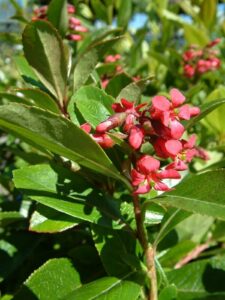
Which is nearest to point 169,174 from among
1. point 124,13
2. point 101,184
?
point 101,184

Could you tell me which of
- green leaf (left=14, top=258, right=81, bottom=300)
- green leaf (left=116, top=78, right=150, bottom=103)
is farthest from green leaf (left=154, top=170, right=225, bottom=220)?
green leaf (left=14, top=258, right=81, bottom=300)

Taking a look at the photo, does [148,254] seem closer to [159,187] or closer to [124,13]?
[159,187]

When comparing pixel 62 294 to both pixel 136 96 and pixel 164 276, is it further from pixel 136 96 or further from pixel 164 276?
pixel 136 96

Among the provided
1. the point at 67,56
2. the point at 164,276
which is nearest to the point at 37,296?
the point at 164,276

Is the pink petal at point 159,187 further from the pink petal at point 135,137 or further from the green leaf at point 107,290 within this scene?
the green leaf at point 107,290

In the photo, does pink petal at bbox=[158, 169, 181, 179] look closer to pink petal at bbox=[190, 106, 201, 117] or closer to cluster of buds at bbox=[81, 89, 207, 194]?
cluster of buds at bbox=[81, 89, 207, 194]

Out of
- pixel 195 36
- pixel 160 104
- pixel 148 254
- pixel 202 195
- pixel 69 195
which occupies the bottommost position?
pixel 195 36

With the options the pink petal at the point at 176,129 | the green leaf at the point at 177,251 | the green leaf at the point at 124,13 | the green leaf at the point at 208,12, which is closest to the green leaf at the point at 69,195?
the pink petal at the point at 176,129
